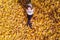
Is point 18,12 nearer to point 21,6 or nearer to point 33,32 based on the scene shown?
point 21,6

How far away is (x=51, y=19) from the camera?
3.15 metres

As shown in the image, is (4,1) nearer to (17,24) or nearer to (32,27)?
(17,24)

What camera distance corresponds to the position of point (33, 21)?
3.20m

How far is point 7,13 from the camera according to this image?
3359 millimetres

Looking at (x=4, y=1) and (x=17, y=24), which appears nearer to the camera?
(x=17, y=24)

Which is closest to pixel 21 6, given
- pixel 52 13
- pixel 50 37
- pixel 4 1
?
pixel 4 1

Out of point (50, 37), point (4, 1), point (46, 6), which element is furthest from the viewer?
point (4, 1)

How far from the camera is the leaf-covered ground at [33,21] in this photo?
2975 millimetres

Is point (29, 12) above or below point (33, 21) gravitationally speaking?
above

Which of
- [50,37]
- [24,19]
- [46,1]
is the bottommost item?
[50,37]

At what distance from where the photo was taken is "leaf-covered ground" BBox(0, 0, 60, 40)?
2.97 metres

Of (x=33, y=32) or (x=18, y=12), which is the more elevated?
(x=18, y=12)

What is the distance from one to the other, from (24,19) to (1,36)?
0.60 m

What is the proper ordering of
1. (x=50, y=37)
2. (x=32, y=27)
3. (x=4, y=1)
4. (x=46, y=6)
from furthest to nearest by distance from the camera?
(x=4, y=1) → (x=46, y=6) → (x=32, y=27) → (x=50, y=37)
